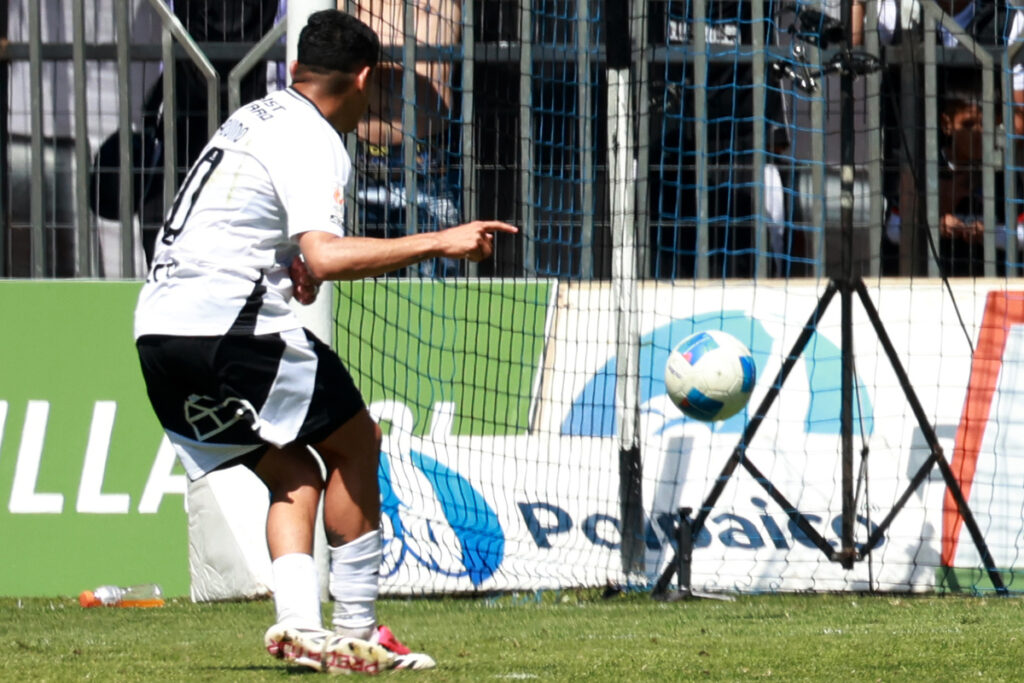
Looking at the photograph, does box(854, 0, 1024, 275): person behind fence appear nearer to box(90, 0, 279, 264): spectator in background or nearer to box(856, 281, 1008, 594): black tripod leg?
box(856, 281, 1008, 594): black tripod leg

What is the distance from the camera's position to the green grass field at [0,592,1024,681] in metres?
3.80

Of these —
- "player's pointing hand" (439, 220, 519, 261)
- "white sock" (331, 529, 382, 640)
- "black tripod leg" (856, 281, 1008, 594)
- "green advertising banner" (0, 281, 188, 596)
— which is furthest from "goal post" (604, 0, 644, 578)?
"player's pointing hand" (439, 220, 519, 261)

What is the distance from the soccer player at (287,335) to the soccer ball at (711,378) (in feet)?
7.72

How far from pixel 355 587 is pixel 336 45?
138 centimetres

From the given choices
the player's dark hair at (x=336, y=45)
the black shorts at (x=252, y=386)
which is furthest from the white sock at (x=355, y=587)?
the player's dark hair at (x=336, y=45)

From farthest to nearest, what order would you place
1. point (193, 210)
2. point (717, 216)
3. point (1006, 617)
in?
1. point (717, 216)
2. point (1006, 617)
3. point (193, 210)

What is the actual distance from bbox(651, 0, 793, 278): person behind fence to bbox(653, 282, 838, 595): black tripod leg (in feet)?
4.01

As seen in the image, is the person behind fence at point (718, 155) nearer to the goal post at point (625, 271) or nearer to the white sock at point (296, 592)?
the goal post at point (625, 271)

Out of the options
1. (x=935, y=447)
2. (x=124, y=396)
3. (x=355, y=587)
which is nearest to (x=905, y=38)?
(x=935, y=447)

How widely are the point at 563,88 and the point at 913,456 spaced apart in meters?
2.38

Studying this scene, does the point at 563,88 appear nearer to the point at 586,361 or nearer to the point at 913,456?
the point at 586,361

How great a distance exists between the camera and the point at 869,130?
7605 mm

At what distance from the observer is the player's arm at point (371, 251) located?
11.9ft

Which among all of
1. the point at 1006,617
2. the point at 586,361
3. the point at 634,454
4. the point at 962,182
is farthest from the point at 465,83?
the point at 1006,617
